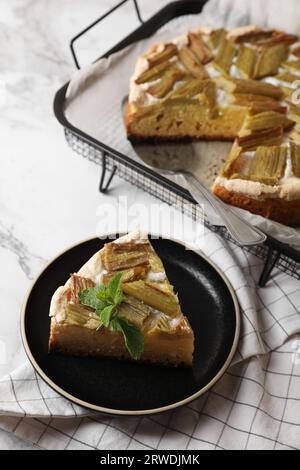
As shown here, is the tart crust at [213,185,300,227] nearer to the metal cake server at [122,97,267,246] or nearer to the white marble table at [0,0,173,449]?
the metal cake server at [122,97,267,246]

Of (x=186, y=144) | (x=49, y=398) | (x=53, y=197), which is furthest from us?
(x=186, y=144)

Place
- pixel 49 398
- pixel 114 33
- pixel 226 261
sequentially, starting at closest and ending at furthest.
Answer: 1. pixel 49 398
2. pixel 226 261
3. pixel 114 33

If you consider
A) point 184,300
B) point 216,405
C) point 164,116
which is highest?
point 164,116

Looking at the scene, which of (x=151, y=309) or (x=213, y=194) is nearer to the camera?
(x=151, y=309)

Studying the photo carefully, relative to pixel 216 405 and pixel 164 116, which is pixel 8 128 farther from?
pixel 216 405

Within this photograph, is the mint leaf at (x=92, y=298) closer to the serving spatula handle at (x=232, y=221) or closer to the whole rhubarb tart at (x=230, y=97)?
the serving spatula handle at (x=232, y=221)

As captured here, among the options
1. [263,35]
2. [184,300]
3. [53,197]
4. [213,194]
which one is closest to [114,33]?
[263,35]

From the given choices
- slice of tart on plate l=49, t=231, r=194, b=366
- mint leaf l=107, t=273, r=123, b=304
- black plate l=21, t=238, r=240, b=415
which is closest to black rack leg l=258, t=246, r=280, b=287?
black plate l=21, t=238, r=240, b=415
